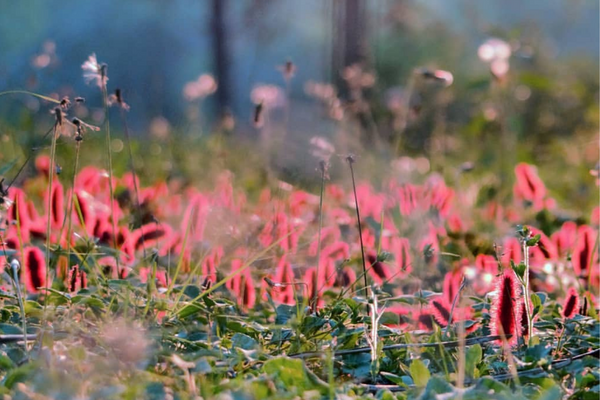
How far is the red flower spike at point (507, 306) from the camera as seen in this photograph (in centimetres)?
137

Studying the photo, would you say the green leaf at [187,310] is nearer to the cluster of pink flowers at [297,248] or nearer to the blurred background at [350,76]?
the cluster of pink flowers at [297,248]

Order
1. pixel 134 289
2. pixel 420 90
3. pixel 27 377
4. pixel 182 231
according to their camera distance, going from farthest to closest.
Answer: pixel 420 90, pixel 182 231, pixel 134 289, pixel 27 377

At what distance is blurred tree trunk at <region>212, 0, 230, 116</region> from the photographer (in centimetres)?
802

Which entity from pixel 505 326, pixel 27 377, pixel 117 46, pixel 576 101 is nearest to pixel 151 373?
pixel 27 377

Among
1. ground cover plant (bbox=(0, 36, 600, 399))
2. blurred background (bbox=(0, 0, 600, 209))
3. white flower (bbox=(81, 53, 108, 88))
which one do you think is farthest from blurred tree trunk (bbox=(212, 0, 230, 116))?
white flower (bbox=(81, 53, 108, 88))

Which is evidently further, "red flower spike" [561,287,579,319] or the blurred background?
the blurred background

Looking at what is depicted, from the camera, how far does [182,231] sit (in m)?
2.18

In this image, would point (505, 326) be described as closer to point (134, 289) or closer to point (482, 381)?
point (482, 381)

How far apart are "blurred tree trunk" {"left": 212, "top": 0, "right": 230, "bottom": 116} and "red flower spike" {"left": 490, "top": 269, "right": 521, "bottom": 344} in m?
6.65

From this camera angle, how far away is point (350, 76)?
3.80m

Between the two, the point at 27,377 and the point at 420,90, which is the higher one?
the point at 420,90

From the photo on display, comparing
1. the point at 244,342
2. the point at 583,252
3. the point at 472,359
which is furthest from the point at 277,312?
the point at 583,252

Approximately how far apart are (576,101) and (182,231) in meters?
4.87

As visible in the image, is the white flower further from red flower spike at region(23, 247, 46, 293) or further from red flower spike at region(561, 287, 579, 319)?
red flower spike at region(561, 287, 579, 319)
